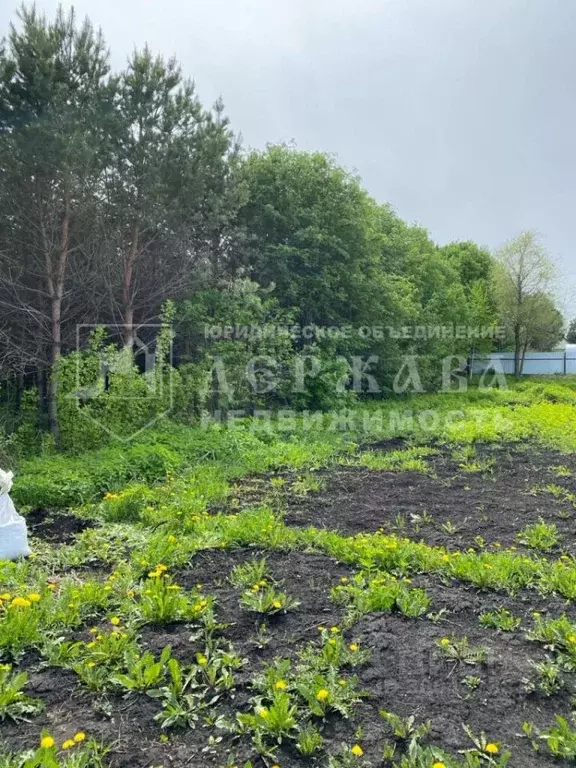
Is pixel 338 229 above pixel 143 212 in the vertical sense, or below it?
above

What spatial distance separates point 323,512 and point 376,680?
261 centimetres

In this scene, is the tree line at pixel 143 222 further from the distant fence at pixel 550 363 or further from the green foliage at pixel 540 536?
the distant fence at pixel 550 363

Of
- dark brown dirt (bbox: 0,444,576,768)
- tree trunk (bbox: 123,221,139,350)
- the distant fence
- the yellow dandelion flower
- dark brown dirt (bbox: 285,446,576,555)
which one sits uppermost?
tree trunk (bbox: 123,221,139,350)

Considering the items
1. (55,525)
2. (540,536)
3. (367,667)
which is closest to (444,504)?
(540,536)

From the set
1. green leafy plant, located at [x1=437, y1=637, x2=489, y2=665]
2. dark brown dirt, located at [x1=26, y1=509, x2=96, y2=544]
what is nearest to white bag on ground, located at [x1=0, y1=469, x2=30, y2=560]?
dark brown dirt, located at [x1=26, y1=509, x2=96, y2=544]

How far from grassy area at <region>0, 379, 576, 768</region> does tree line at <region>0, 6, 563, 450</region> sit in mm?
3049

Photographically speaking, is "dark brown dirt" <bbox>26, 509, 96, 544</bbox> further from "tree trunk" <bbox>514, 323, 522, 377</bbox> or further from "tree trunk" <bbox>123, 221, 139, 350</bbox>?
"tree trunk" <bbox>514, 323, 522, 377</bbox>

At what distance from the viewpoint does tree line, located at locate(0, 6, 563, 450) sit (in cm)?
671

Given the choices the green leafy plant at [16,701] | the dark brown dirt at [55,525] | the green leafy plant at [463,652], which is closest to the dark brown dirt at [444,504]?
the green leafy plant at [463,652]

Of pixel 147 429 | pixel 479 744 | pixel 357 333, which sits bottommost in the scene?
pixel 479 744

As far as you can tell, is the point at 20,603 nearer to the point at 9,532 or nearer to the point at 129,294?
the point at 9,532

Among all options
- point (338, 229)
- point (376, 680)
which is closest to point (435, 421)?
point (338, 229)

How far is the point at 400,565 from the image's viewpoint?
3.60 metres

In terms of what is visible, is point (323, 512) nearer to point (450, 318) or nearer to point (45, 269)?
point (45, 269)
